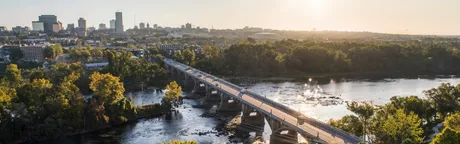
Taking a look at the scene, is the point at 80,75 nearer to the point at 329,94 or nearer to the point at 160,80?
the point at 160,80

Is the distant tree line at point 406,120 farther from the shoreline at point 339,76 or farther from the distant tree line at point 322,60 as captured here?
the distant tree line at point 322,60

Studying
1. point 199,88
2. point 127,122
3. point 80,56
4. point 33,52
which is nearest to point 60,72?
point 199,88

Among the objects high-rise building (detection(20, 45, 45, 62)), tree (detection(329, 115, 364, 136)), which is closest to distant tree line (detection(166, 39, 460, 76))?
high-rise building (detection(20, 45, 45, 62))

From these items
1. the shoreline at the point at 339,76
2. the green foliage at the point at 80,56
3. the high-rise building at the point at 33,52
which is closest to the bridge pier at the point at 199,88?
the shoreline at the point at 339,76

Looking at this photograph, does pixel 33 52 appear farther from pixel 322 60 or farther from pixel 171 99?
pixel 322 60

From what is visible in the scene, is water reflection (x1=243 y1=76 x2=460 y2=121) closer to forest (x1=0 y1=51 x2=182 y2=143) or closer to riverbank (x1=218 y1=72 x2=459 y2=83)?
riverbank (x1=218 y1=72 x2=459 y2=83)

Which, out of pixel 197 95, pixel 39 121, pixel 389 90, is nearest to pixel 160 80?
pixel 197 95
